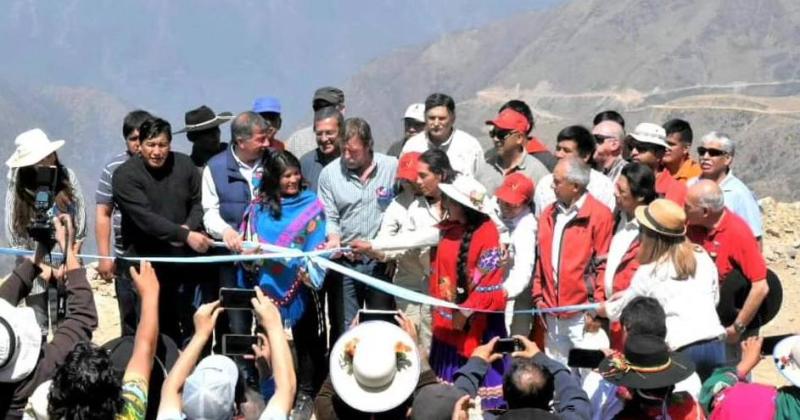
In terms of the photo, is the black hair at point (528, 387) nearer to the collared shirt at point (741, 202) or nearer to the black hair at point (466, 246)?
the black hair at point (466, 246)

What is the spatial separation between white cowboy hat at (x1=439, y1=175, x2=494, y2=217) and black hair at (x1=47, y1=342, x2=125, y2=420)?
3.06m

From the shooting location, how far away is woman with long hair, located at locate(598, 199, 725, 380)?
6918mm

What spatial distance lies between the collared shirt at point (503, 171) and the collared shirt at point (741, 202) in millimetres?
1358

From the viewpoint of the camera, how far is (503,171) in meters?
9.39

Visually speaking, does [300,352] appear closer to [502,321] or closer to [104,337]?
[502,321]

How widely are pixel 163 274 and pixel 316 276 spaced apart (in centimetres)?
120

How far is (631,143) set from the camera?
961 cm

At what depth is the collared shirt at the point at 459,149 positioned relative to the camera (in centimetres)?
932

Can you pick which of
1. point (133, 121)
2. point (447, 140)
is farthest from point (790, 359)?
point (133, 121)

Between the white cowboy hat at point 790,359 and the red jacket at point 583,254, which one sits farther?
the red jacket at point 583,254

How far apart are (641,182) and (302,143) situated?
3.47m

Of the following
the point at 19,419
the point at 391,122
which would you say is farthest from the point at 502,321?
the point at 391,122

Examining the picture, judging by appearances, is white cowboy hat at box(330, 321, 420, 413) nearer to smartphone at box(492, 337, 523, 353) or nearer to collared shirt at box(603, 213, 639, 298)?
smartphone at box(492, 337, 523, 353)

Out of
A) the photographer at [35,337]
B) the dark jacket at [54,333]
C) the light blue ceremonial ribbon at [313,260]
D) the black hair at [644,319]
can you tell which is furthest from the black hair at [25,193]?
the black hair at [644,319]
